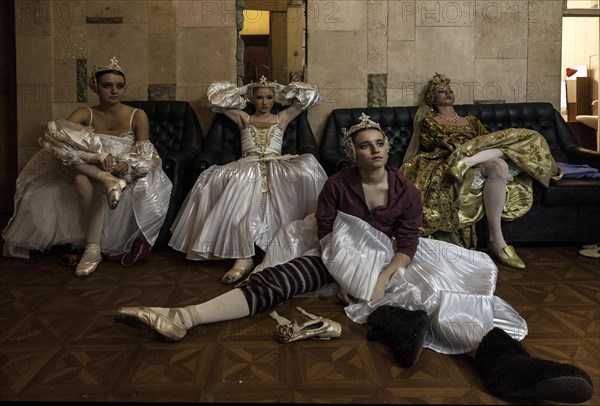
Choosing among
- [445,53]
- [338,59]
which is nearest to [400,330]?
[338,59]

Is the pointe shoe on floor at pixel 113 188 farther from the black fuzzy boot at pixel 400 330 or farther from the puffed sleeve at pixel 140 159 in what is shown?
the black fuzzy boot at pixel 400 330

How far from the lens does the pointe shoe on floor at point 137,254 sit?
3621mm

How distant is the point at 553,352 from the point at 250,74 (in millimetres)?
4106

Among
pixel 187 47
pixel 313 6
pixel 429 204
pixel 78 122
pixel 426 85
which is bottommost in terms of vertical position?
pixel 429 204

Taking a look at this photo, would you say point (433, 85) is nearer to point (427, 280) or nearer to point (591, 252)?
point (591, 252)

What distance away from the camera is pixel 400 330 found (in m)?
2.22

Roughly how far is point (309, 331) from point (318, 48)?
3266 mm

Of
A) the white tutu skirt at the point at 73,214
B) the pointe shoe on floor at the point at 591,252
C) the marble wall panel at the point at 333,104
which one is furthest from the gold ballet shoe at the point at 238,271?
the pointe shoe on floor at the point at 591,252

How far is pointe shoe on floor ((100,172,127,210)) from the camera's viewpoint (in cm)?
325

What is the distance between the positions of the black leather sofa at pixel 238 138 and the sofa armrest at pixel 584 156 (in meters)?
2.10

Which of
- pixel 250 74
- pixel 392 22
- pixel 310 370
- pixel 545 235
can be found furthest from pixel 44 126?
pixel 545 235

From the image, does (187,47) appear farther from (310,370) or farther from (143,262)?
(310,370)

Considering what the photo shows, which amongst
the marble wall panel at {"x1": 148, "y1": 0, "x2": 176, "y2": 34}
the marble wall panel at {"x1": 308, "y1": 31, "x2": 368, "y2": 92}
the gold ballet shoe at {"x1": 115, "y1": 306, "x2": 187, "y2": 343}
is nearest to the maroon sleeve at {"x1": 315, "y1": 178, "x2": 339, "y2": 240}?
the gold ballet shoe at {"x1": 115, "y1": 306, "x2": 187, "y2": 343}

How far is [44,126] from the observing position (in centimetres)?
499
